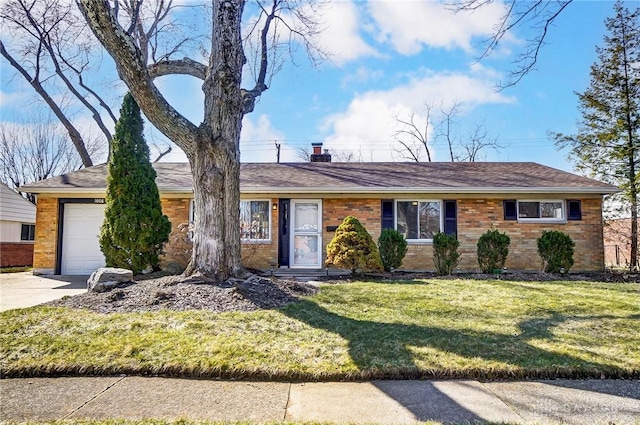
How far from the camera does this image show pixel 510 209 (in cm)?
1077

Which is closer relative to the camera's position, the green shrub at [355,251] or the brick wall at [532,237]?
the green shrub at [355,251]

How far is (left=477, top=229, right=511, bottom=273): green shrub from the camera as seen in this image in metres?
9.55

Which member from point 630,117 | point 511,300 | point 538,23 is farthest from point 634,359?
point 630,117

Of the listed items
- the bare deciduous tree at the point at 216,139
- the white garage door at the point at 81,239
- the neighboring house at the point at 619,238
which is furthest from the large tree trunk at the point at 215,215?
the neighboring house at the point at 619,238

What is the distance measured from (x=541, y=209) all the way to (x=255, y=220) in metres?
8.41

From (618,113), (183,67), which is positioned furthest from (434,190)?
(618,113)

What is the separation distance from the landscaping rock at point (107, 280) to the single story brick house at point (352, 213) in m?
3.73

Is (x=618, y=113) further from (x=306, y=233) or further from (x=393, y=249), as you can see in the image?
(x=306, y=233)

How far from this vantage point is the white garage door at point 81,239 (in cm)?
1080

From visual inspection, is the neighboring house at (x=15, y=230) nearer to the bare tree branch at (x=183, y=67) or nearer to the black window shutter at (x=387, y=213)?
the bare tree branch at (x=183, y=67)

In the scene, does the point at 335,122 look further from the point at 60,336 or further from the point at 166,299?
the point at 60,336

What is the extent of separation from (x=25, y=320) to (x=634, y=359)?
21.5 feet

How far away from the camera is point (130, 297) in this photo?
5.48 metres

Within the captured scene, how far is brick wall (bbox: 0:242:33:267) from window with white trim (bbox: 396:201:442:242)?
16.0 meters
